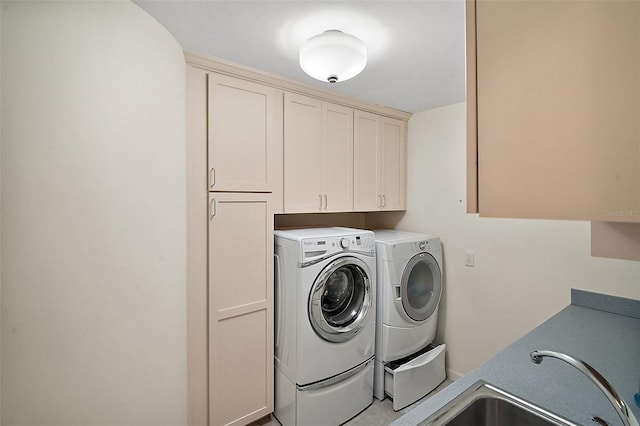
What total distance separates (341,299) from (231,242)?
94 cm

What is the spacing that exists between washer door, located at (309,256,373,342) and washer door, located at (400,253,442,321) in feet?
1.11

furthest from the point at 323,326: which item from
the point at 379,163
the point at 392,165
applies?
the point at 392,165

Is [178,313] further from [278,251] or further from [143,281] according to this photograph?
[278,251]

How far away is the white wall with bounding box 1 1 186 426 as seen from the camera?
42.2 inches

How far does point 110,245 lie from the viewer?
127 centimetres

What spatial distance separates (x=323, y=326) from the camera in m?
1.98

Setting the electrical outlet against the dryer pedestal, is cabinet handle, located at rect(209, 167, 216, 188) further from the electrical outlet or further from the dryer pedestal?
the electrical outlet

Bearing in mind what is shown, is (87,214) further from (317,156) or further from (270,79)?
(317,156)

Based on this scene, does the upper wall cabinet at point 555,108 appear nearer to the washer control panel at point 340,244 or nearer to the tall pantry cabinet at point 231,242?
the washer control panel at point 340,244

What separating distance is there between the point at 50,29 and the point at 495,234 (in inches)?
111

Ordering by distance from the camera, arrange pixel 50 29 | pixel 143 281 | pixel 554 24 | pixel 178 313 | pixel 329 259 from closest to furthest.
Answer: pixel 554 24
pixel 50 29
pixel 143 281
pixel 178 313
pixel 329 259

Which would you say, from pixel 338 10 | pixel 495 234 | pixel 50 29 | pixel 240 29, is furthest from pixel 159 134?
pixel 495 234

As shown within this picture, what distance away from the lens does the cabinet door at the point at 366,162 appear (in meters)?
2.59

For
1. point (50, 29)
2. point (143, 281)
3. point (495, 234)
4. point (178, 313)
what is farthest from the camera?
point (495, 234)
